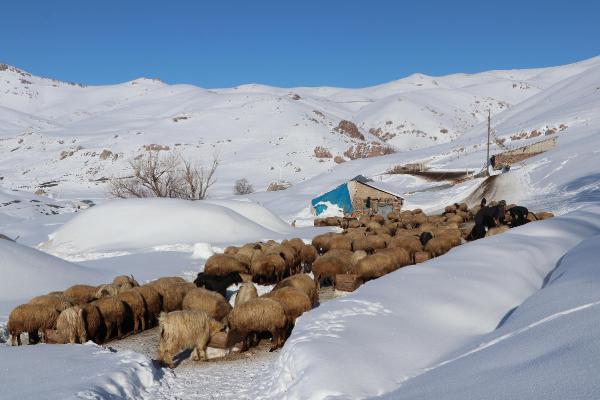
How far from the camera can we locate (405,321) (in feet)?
30.6

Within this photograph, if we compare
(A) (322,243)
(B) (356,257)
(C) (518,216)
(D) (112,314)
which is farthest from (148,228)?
(C) (518,216)

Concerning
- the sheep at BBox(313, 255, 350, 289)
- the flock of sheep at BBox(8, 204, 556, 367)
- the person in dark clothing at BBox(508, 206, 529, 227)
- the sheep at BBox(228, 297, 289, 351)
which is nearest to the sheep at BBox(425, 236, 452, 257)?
the flock of sheep at BBox(8, 204, 556, 367)

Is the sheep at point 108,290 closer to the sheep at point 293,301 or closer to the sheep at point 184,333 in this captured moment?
the sheep at point 184,333

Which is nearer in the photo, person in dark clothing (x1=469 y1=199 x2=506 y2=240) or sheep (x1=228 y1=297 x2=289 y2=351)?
sheep (x1=228 y1=297 x2=289 y2=351)

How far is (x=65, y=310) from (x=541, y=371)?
986 centimetres

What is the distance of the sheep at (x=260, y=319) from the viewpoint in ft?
36.6

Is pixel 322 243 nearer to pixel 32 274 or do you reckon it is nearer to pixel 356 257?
pixel 356 257

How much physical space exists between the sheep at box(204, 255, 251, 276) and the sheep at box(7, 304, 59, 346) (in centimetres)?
647

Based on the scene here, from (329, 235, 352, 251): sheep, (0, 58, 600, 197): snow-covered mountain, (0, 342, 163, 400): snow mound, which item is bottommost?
(0, 342, 163, 400): snow mound

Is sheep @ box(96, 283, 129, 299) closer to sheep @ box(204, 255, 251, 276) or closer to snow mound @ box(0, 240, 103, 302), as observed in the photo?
snow mound @ box(0, 240, 103, 302)

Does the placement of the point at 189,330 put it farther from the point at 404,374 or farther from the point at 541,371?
the point at 541,371

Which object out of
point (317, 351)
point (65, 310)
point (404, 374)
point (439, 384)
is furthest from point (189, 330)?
point (439, 384)

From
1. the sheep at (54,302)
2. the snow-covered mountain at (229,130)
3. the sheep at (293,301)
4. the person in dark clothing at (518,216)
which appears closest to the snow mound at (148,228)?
the person in dark clothing at (518,216)

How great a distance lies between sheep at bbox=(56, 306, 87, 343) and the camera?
36.9ft
